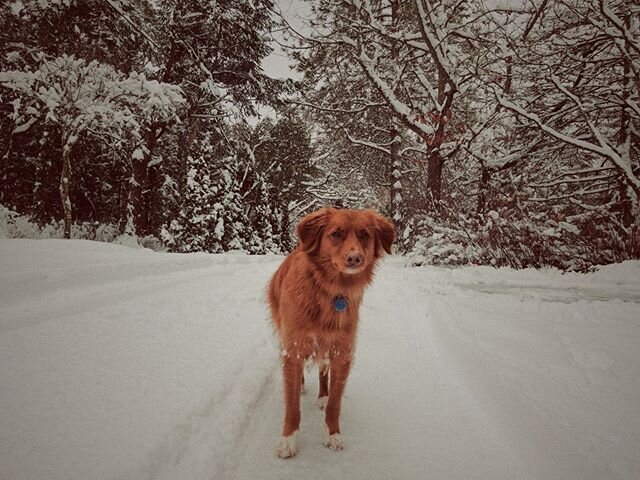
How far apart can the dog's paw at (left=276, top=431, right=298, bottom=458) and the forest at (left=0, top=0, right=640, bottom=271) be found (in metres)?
6.70

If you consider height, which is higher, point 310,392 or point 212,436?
point 212,436

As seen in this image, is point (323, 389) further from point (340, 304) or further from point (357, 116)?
point (357, 116)

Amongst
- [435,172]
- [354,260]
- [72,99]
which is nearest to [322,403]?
[354,260]

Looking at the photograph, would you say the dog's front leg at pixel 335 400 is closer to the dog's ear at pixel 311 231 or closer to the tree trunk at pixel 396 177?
the dog's ear at pixel 311 231

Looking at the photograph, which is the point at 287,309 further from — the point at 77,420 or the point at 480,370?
the point at 480,370

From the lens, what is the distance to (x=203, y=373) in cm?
244

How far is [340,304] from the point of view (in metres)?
2.11

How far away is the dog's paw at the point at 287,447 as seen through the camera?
72.6 inches

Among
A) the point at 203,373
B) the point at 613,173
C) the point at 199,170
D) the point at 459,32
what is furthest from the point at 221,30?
the point at 203,373

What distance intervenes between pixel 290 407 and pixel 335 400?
0.92 ft

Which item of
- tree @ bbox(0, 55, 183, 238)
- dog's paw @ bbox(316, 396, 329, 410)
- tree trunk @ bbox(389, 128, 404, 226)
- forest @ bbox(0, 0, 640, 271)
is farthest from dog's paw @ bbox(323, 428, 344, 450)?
tree trunk @ bbox(389, 128, 404, 226)

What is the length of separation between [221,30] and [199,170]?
6.74 meters

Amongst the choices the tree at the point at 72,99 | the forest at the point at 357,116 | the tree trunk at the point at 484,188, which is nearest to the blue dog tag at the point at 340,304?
the forest at the point at 357,116

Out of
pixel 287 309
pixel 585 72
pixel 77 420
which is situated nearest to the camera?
pixel 77 420
